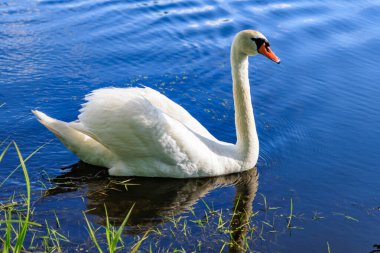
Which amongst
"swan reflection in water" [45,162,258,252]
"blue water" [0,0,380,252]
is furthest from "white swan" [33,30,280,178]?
"blue water" [0,0,380,252]

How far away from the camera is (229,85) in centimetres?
1059

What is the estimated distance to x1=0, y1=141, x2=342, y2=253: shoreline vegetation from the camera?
627cm

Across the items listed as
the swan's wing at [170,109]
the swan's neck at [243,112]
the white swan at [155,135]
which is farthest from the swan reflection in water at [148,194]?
the swan's wing at [170,109]

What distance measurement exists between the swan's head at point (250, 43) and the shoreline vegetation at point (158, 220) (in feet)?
5.24

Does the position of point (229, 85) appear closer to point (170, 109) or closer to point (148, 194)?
point (170, 109)

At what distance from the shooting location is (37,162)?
8016mm

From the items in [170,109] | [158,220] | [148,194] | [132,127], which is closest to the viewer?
[158,220]

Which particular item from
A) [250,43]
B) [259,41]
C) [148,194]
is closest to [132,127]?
[148,194]

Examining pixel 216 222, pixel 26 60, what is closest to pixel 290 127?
pixel 216 222

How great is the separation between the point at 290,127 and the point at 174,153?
7.91 feet

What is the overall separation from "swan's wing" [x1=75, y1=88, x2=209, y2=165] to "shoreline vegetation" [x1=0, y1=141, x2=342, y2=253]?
402 millimetres

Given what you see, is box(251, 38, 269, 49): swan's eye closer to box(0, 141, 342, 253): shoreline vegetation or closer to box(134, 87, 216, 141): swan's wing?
box(134, 87, 216, 141): swan's wing

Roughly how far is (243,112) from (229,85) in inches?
93.4

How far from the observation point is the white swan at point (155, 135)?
7676 millimetres
